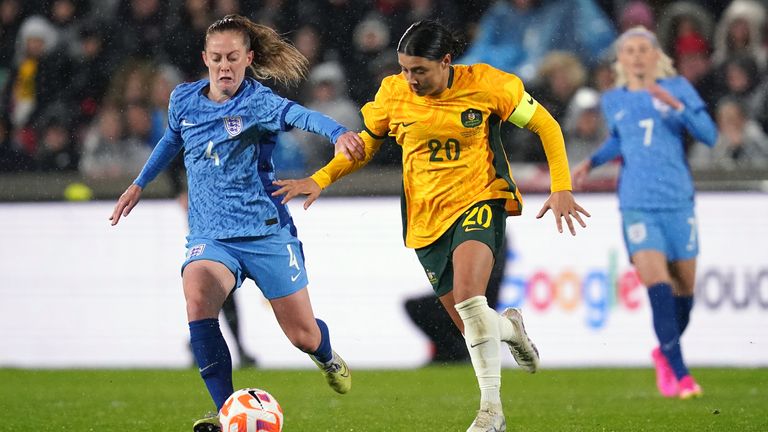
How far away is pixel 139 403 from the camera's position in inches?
341

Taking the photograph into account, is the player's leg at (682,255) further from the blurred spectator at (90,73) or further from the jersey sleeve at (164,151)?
the blurred spectator at (90,73)

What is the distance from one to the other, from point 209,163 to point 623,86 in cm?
391

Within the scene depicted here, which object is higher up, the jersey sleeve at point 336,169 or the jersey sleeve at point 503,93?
the jersey sleeve at point 503,93

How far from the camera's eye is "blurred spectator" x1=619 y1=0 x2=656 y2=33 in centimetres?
1124

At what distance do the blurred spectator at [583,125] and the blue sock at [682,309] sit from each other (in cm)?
222

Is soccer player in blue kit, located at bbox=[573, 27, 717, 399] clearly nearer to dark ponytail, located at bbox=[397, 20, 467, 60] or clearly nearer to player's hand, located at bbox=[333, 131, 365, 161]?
dark ponytail, located at bbox=[397, 20, 467, 60]

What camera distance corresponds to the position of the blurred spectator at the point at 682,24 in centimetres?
1127

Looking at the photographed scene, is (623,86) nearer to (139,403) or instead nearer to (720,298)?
(720,298)

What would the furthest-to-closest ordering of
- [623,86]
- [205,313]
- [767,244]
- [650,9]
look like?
[650,9] < [767,244] < [623,86] < [205,313]

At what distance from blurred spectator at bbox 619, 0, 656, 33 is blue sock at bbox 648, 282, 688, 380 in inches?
126

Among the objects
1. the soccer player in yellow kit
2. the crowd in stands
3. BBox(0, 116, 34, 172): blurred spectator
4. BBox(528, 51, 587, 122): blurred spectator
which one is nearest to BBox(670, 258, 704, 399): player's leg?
the crowd in stands

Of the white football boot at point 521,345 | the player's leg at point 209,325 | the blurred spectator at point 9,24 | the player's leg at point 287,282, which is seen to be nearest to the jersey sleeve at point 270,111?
the player's leg at point 287,282

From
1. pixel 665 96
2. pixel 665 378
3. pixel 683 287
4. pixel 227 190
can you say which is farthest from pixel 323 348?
pixel 665 96

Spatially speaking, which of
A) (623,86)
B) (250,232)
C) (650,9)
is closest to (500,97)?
(250,232)
